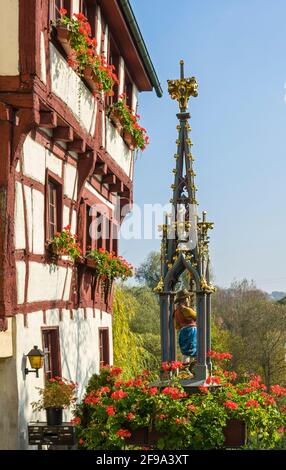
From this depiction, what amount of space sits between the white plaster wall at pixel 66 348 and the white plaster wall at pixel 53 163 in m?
2.26

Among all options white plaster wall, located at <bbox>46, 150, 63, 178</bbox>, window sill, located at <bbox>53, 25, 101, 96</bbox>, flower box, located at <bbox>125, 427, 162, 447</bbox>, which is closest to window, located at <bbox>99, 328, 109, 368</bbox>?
white plaster wall, located at <bbox>46, 150, 63, 178</bbox>

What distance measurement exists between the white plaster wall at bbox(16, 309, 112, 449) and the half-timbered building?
18 millimetres

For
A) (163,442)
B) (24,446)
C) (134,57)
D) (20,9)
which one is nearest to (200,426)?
(163,442)

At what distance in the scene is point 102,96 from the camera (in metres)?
15.5

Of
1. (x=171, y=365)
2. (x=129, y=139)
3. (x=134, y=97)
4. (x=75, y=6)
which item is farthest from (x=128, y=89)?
(x=171, y=365)

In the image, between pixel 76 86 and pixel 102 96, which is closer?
pixel 76 86

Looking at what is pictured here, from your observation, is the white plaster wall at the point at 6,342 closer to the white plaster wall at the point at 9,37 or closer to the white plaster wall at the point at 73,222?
the white plaster wall at the point at 9,37

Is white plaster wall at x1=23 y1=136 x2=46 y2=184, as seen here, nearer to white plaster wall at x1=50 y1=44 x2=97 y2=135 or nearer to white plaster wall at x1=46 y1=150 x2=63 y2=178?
white plaster wall at x1=46 y1=150 x2=63 y2=178

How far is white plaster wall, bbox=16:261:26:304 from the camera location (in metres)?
11.3

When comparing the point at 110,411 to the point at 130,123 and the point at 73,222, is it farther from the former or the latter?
the point at 130,123

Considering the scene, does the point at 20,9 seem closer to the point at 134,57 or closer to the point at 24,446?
the point at 24,446

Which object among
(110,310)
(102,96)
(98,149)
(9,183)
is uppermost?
(102,96)

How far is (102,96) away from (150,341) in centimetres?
2757
